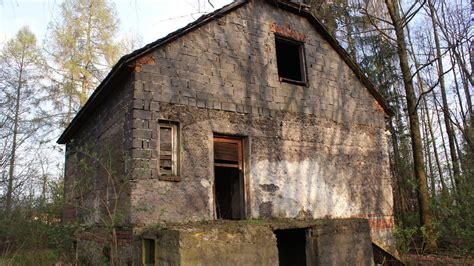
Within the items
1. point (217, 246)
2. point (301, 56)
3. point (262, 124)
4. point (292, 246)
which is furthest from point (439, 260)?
point (217, 246)

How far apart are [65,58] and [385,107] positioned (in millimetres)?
15210

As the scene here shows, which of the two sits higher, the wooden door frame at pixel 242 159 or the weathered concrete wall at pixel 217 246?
the wooden door frame at pixel 242 159

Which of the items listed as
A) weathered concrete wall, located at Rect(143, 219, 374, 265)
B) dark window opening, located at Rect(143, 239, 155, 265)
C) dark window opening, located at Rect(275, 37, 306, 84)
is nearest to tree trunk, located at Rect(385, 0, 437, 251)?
dark window opening, located at Rect(275, 37, 306, 84)

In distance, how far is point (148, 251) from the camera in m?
6.36

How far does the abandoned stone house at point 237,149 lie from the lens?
6.73 meters

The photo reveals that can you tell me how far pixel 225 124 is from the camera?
8.09m

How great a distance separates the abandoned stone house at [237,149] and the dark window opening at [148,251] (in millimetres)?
19

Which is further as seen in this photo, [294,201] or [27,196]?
[27,196]

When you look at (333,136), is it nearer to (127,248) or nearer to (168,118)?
(168,118)

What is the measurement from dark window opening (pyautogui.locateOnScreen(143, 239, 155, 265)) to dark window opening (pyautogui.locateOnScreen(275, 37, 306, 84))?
17.9ft

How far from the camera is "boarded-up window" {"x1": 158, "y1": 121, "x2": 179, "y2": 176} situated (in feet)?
23.7

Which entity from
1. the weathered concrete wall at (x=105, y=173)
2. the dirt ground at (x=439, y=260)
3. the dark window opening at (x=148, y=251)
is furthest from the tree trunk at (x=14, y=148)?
the dirt ground at (x=439, y=260)

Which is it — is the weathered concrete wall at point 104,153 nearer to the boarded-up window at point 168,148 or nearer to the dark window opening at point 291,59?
the boarded-up window at point 168,148

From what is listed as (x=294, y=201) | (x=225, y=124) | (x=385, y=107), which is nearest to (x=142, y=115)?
(x=225, y=124)
